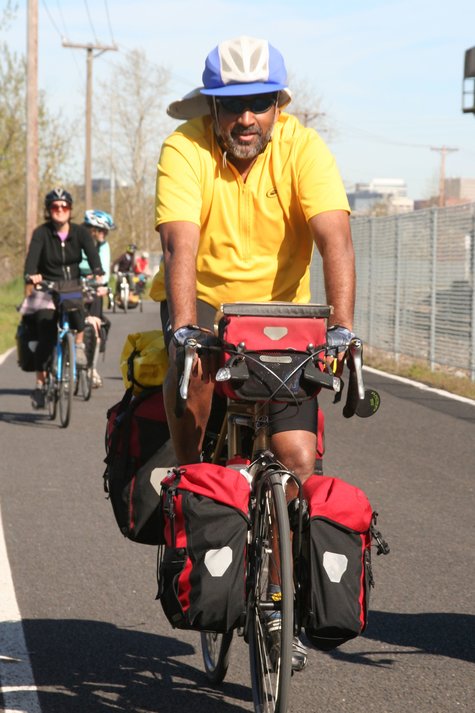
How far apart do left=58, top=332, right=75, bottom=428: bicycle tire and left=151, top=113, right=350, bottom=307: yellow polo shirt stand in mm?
7467

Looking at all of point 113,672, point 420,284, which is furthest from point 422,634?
point 420,284

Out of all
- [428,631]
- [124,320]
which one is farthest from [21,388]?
[124,320]

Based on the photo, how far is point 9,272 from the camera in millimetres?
57625

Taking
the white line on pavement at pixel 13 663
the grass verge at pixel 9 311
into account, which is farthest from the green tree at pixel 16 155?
the white line on pavement at pixel 13 663

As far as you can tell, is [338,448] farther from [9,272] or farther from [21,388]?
[9,272]

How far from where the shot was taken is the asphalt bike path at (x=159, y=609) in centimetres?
466

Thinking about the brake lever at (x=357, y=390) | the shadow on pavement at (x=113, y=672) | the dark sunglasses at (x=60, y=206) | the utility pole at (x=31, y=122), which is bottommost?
the shadow on pavement at (x=113, y=672)

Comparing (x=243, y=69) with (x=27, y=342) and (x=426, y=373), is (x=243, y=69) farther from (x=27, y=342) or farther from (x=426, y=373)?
(x=426, y=373)

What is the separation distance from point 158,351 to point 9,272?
53992 mm

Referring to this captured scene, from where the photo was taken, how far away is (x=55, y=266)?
12.7 m

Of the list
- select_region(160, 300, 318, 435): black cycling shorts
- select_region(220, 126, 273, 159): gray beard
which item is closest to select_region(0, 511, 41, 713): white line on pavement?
select_region(160, 300, 318, 435): black cycling shorts

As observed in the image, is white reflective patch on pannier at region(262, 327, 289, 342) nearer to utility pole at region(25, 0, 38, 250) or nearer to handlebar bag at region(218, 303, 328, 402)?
handlebar bag at region(218, 303, 328, 402)

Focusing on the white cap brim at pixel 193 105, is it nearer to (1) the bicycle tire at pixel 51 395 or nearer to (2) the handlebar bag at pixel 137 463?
(2) the handlebar bag at pixel 137 463

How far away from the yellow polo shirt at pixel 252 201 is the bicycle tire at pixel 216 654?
1158 mm
